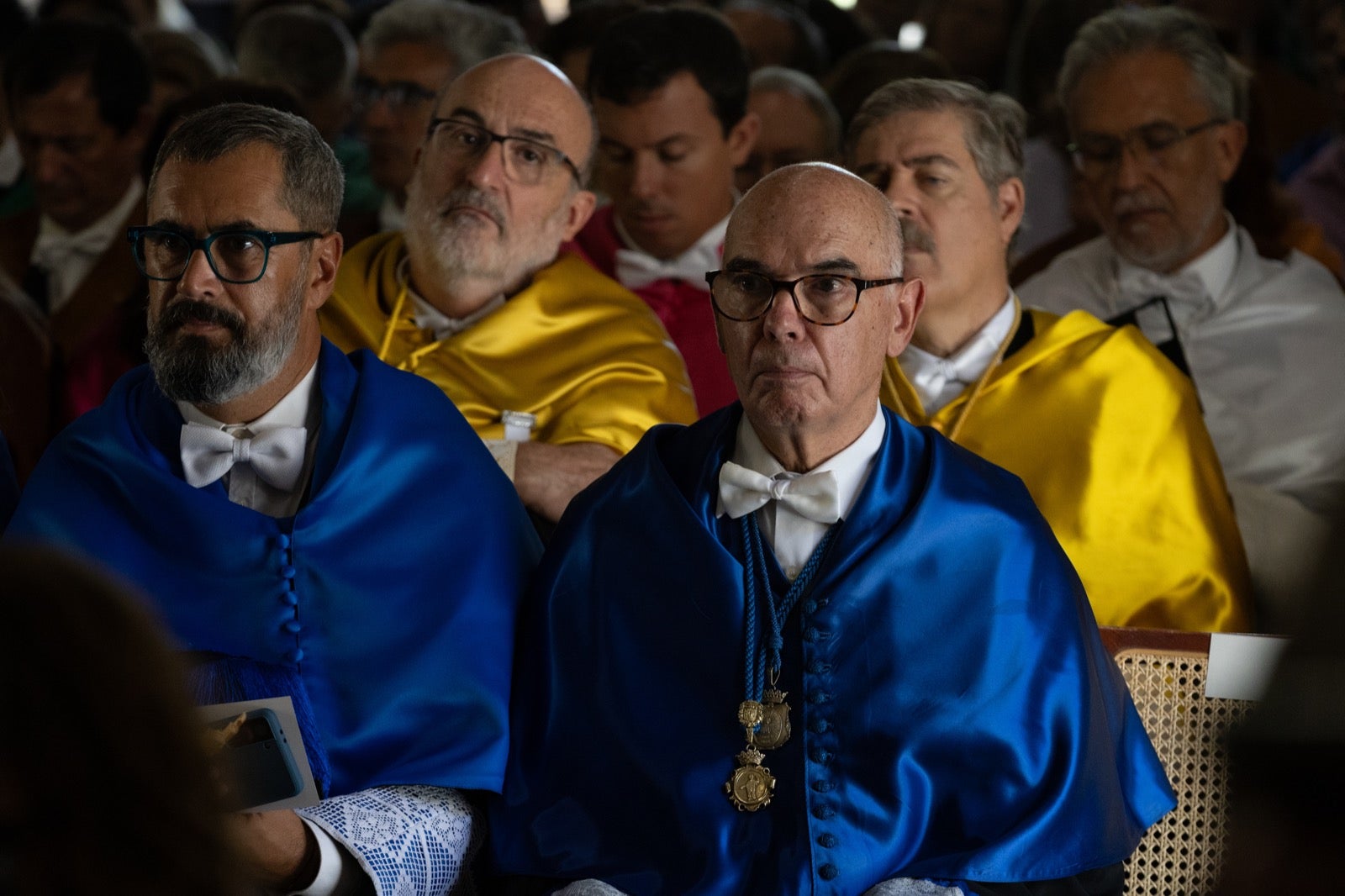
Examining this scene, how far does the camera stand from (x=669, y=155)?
503 cm

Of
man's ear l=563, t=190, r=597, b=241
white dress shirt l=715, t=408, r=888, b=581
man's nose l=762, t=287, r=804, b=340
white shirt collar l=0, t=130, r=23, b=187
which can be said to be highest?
white shirt collar l=0, t=130, r=23, b=187

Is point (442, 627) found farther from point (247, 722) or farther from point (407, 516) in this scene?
point (247, 722)

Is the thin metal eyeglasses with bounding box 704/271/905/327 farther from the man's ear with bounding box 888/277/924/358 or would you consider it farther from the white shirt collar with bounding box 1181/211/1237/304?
the white shirt collar with bounding box 1181/211/1237/304

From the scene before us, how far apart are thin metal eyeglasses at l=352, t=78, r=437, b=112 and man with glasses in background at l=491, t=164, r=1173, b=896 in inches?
105

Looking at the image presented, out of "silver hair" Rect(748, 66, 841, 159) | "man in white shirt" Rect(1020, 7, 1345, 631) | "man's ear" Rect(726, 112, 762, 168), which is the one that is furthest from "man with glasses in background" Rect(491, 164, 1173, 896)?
"silver hair" Rect(748, 66, 841, 159)

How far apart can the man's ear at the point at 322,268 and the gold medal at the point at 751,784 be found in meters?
1.20

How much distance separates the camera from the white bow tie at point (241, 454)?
3072mm

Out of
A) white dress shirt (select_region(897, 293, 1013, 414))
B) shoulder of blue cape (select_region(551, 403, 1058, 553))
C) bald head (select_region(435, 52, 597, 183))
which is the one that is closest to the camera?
shoulder of blue cape (select_region(551, 403, 1058, 553))

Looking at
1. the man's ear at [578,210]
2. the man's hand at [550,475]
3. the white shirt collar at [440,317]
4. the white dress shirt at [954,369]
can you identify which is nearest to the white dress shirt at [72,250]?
the white shirt collar at [440,317]

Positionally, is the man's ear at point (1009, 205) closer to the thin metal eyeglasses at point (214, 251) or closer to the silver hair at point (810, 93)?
the silver hair at point (810, 93)

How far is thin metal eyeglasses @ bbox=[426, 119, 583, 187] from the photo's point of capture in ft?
14.2

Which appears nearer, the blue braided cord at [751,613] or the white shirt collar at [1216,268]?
the blue braided cord at [751,613]

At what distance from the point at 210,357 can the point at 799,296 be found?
3.46 feet

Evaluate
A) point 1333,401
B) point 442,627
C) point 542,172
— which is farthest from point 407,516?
point 1333,401
